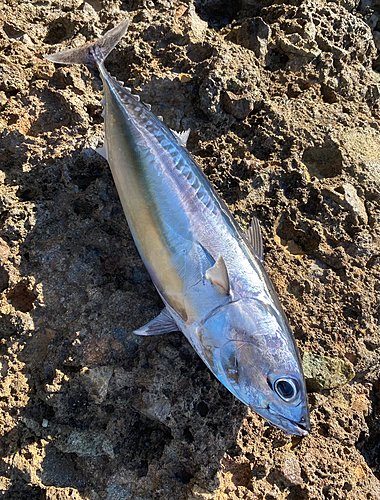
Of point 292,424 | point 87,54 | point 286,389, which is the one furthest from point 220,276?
→ point 87,54

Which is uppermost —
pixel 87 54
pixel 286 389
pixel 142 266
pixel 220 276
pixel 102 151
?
pixel 87 54

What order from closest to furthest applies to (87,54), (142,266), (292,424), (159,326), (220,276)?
(292,424) → (220,276) → (159,326) → (142,266) → (87,54)

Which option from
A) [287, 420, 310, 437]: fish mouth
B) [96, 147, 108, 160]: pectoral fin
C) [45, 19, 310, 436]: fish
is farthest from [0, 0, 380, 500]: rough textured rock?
[287, 420, 310, 437]: fish mouth

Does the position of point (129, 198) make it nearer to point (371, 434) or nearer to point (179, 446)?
point (179, 446)

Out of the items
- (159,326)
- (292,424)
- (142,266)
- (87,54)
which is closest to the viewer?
(292,424)

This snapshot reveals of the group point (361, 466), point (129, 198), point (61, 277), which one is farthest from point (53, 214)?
point (361, 466)

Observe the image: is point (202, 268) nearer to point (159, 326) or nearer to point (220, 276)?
point (220, 276)

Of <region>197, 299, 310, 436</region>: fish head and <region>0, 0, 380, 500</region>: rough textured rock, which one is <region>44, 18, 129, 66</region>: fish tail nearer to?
<region>0, 0, 380, 500</region>: rough textured rock
